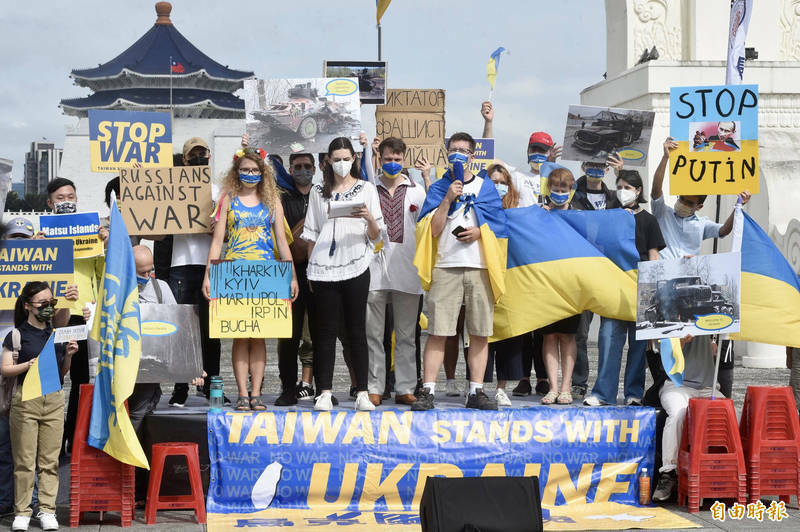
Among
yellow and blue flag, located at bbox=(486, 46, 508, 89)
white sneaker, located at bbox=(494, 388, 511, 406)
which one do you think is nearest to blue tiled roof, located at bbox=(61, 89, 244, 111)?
yellow and blue flag, located at bbox=(486, 46, 508, 89)

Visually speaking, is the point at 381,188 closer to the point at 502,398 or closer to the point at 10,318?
the point at 502,398

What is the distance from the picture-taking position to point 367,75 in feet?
29.0

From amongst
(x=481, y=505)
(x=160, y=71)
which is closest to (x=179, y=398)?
(x=481, y=505)

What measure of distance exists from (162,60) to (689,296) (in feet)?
230

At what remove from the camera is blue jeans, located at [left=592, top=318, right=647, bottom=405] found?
7684 millimetres

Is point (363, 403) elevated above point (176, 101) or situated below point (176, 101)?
below

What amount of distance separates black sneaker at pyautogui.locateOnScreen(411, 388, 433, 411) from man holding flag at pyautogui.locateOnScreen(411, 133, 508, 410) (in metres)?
0.04

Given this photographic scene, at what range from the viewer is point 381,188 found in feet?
25.1

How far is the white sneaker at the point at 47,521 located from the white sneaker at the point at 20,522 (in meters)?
0.08

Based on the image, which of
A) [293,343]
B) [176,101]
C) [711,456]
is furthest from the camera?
[176,101]

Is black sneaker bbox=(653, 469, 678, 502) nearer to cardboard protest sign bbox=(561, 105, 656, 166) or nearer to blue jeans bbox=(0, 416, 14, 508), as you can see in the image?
cardboard protest sign bbox=(561, 105, 656, 166)

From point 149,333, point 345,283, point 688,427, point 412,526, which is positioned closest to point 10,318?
point 149,333

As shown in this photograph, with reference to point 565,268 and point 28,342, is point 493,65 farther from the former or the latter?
point 28,342

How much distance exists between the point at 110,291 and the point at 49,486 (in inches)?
47.3
